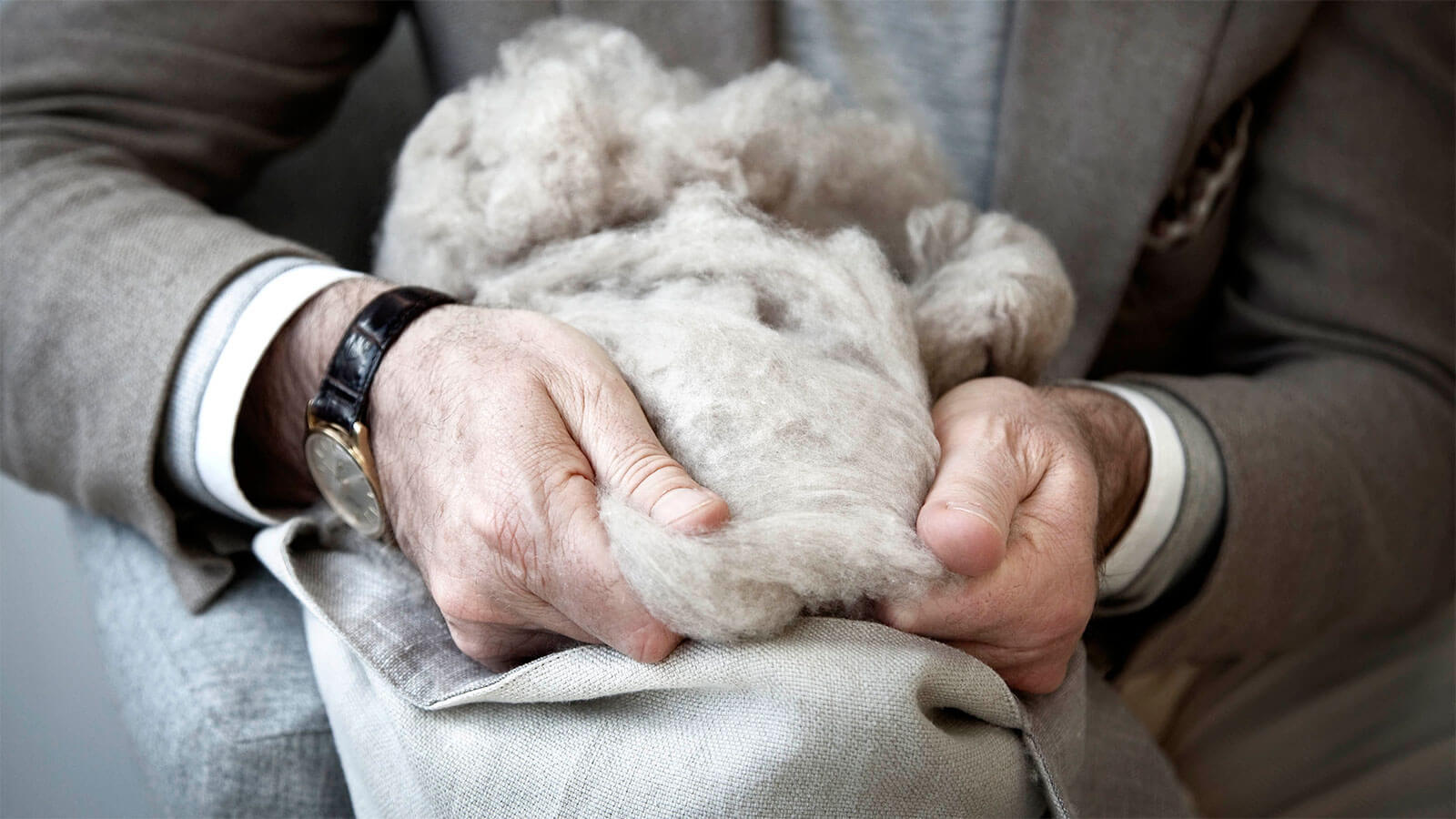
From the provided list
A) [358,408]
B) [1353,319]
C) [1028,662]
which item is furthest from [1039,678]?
[1353,319]

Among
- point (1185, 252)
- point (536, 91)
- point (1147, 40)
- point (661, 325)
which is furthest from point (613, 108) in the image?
point (1185, 252)

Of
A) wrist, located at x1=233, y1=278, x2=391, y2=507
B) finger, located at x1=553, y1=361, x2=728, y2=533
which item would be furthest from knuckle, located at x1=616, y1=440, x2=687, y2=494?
wrist, located at x1=233, y1=278, x2=391, y2=507

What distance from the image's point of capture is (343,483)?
1.71 feet

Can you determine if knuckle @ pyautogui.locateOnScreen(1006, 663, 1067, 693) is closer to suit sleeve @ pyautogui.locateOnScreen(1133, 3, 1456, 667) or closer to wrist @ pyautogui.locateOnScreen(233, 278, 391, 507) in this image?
Result: suit sleeve @ pyautogui.locateOnScreen(1133, 3, 1456, 667)

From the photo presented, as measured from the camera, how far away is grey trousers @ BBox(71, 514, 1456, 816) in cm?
52

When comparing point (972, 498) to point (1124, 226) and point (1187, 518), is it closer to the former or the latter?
point (1187, 518)

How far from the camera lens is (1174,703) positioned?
0.81m

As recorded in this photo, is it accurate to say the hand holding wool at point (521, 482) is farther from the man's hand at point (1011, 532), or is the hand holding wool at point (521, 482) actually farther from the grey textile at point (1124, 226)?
the grey textile at point (1124, 226)

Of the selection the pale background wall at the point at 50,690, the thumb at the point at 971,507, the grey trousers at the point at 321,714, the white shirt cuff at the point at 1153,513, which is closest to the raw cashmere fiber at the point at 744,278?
the thumb at the point at 971,507

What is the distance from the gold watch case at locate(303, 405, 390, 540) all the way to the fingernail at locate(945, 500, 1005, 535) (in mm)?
276

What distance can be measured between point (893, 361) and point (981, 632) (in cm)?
13

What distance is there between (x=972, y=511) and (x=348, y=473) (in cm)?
31

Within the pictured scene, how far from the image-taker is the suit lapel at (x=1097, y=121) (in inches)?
28.3

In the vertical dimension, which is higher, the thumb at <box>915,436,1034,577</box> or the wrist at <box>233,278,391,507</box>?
the thumb at <box>915,436,1034,577</box>
